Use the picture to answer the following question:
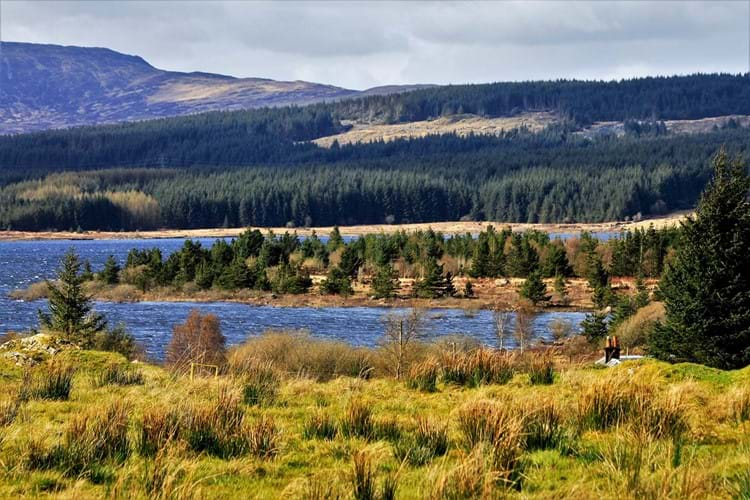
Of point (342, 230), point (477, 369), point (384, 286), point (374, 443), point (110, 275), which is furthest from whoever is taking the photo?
point (342, 230)

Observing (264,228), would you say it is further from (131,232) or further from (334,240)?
(334,240)

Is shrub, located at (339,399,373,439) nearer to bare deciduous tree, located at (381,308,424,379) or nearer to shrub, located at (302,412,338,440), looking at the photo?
shrub, located at (302,412,338,440)

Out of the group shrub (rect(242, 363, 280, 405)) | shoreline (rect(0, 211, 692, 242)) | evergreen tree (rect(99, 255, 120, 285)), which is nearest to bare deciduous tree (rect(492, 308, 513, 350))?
shrub (rect(242, 363, 280, 405))

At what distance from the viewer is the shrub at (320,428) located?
11.2m

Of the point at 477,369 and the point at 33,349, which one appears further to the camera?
the point at 33,349

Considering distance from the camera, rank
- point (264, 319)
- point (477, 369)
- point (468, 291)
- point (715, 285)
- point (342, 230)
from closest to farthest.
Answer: point (477, 369), point (715, 285), point (264, 319), point (468, 291), point (342, 230)

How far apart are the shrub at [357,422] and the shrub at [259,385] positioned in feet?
8.42

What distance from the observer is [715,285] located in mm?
28312

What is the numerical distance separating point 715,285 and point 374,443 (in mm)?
20856

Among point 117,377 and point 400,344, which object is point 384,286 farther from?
point 117,377

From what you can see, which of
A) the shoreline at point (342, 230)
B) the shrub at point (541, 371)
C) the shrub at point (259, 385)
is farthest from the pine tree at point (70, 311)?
the shoreline at point (342, 230)

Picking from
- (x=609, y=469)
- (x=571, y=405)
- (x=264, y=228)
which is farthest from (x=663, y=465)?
(x=264, y=228)

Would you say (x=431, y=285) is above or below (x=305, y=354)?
below

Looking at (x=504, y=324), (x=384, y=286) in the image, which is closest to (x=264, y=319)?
(x=384, y=286)
